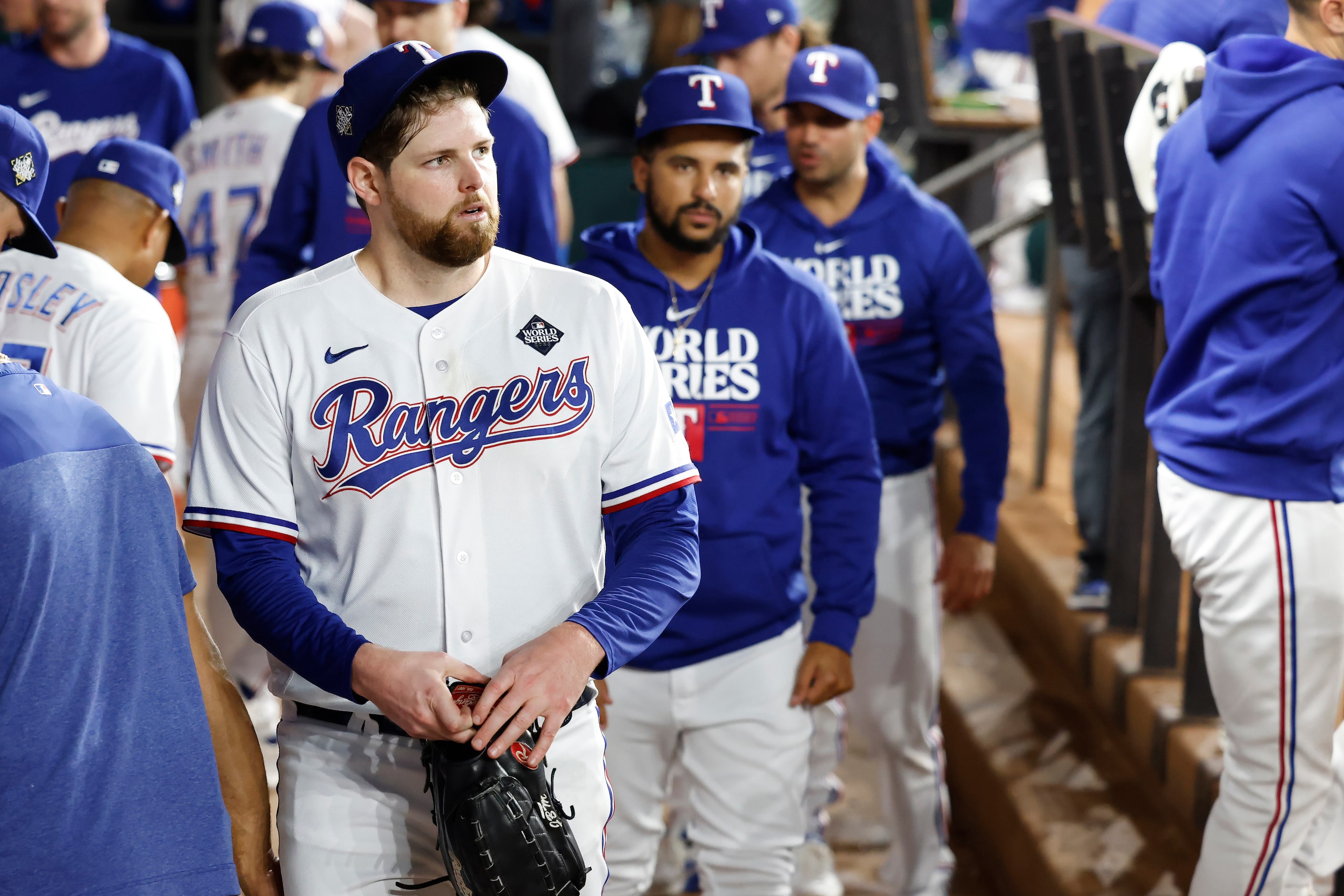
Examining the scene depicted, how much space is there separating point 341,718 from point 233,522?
1.10ft

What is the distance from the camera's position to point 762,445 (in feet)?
9.82

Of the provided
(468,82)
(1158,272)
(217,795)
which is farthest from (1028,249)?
(217,795)

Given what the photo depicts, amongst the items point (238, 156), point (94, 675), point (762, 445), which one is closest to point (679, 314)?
point (762, 445)

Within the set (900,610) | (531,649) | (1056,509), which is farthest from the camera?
(1056,509)

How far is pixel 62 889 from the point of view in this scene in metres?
1.58

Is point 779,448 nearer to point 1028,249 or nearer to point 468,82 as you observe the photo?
point 468,82

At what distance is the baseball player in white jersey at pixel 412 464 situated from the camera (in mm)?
2033

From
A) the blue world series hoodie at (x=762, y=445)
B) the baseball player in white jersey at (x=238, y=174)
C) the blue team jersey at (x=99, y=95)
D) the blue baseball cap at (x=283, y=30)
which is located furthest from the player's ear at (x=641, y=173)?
the blue team jersey at (x=99, y=95)

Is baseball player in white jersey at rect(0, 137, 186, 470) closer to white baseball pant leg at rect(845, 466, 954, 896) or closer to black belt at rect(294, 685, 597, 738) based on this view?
black belt at rect(294, 685, 597, 738)

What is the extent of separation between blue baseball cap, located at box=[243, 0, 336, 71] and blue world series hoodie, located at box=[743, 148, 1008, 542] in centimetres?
166

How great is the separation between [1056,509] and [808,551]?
157cm

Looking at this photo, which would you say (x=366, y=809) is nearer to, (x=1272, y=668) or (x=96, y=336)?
(x=96, y=336)

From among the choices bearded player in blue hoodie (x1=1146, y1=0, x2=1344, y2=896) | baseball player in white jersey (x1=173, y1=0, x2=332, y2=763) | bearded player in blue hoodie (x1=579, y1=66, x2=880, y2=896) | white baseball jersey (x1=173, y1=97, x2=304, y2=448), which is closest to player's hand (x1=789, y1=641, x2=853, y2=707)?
bearded player in blue hoodie (x1=579, y1=66, x2=880, y2=896)

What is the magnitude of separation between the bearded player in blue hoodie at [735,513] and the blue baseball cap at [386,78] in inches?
38.2
